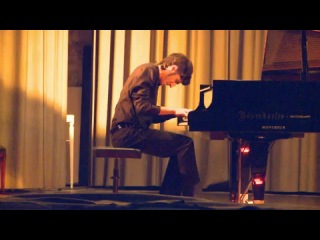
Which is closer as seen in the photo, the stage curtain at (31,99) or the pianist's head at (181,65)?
the pianist's head at (181,65)

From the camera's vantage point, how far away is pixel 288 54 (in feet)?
14.4

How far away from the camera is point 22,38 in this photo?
5816 mm

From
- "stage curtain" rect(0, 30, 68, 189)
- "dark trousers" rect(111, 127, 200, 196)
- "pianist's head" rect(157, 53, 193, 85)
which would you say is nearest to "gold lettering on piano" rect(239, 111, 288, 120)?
"dark trousers" rect(111, 127, 200, 196)

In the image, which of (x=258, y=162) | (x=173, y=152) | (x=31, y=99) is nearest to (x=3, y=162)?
(x=31, y=99)

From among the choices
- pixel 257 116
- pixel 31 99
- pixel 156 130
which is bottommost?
pixel 156 130

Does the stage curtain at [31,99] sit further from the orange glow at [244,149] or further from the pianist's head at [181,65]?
the orange glow at [244,149]

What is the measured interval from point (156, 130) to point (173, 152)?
7.9 inches

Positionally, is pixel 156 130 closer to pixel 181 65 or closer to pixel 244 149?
pixel 181 65

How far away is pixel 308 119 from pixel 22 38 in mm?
2741

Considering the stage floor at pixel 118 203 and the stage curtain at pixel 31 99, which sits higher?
the stage curtain at pixel 31 99

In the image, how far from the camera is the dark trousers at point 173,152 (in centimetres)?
435

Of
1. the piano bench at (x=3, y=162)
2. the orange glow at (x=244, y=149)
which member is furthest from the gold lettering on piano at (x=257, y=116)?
the piano bench at (x=3, y=162)
